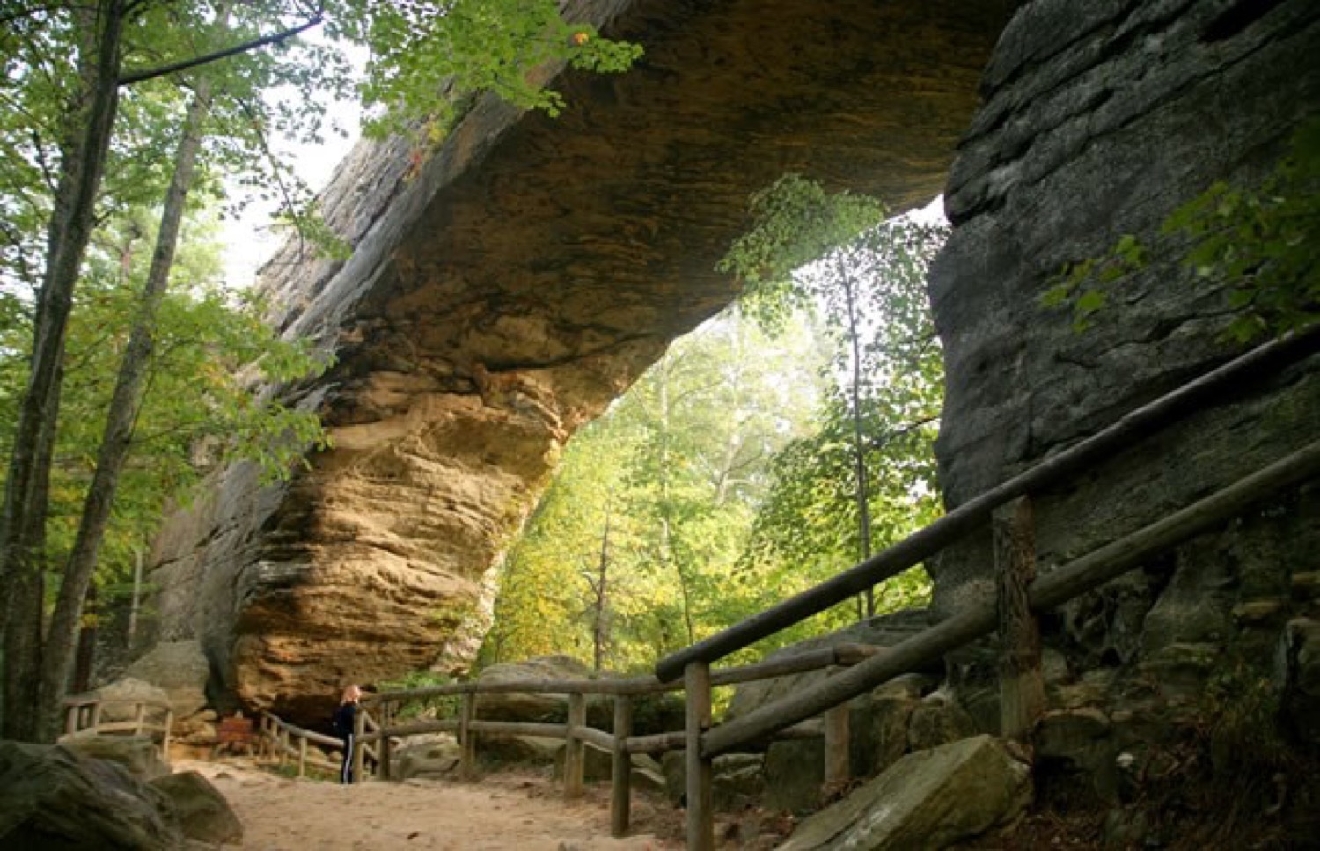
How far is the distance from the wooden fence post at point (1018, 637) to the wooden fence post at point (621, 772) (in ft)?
9.88

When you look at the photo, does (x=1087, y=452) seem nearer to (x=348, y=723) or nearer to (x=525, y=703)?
(x=525, y=703)

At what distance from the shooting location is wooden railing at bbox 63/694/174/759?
535 inches

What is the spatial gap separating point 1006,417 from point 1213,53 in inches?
81.8

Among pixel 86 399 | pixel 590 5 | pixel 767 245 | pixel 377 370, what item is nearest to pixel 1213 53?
pixel 767 245

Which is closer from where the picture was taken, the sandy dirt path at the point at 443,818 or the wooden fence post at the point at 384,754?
the sandy dirt path at the point at 443,818

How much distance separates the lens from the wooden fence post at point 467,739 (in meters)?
9.09

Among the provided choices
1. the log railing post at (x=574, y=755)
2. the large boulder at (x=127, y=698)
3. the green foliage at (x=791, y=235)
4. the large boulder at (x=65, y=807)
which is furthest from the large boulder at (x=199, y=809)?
the large boulder at (x=127, y=698)

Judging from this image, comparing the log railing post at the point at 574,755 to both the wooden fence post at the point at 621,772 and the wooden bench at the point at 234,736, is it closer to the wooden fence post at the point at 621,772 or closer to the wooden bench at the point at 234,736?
the wooden fence post at the point at 621,772

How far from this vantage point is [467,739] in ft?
29.9

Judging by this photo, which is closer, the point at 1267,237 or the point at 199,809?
the point at 1267,237

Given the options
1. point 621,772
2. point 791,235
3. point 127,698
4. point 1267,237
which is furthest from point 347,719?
point 1267,237

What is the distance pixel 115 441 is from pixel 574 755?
5117 mm

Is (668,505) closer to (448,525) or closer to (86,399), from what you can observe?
(448,525)

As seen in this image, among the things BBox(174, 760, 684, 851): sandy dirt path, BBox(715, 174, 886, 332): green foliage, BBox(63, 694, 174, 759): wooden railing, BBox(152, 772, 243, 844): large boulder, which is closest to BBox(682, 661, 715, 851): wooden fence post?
BBox(174, 760, 684, 851): sandy dirt path
